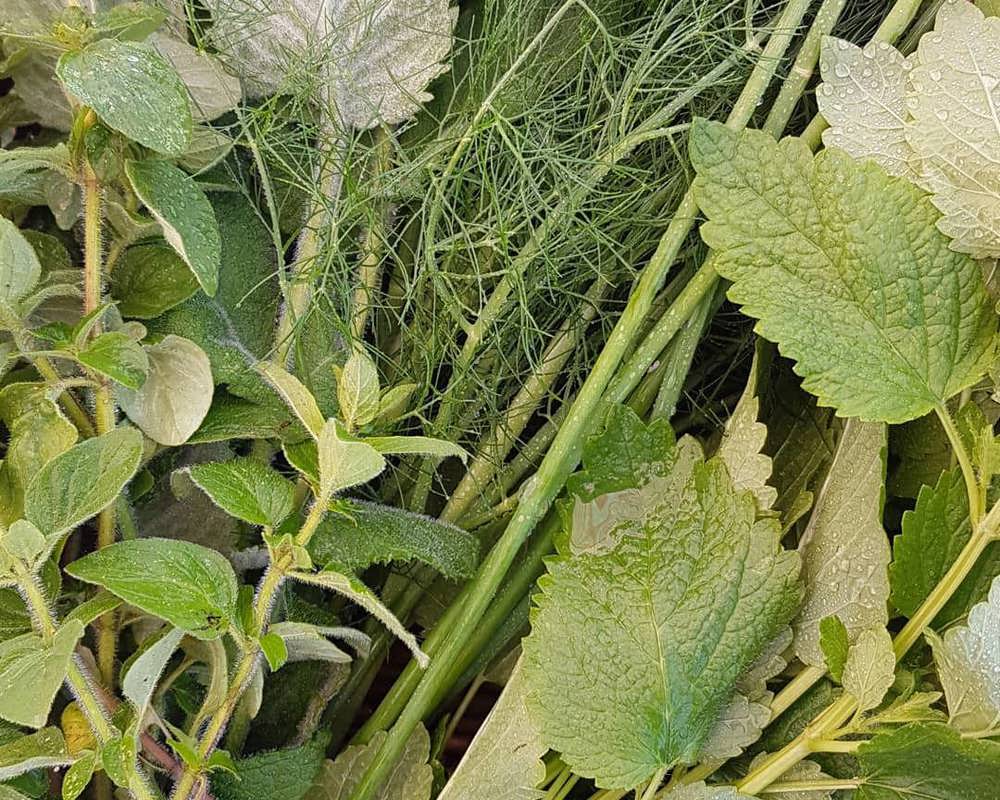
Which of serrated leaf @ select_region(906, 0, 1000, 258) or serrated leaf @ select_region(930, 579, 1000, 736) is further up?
serrated leaf @ select_region(906, 0, 1000, 258)

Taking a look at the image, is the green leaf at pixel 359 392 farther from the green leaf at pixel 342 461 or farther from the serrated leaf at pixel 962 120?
the serrated leaf at pixel 962 120

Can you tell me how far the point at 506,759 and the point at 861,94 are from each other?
0.32 m

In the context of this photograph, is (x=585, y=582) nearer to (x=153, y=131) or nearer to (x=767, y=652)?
(x=767, y=652)

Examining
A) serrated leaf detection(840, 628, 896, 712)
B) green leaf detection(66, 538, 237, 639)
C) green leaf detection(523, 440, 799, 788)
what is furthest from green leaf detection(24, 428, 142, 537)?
serrated leaf detection(840, 628, 896, 712)

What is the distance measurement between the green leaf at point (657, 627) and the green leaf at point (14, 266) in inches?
9.3

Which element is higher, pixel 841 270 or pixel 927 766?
pixel 841 270

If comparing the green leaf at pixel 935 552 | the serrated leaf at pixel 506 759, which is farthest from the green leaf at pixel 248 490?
the green leaf at pixel 935 552

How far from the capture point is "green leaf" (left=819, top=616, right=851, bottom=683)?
0.40 meters

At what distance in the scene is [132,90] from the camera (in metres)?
0.35

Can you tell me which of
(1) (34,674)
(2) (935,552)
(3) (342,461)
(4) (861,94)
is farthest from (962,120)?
(1) (34,674)

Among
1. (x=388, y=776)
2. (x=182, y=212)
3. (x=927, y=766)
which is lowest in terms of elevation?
(x=388, y=776)

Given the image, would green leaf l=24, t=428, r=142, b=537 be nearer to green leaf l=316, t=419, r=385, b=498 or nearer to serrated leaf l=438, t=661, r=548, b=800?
green leaf l=316, t=419, r=385, b=498

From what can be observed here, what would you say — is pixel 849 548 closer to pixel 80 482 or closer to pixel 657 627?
pixel 657 627

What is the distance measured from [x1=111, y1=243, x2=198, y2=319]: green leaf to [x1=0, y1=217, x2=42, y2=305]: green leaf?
2.2 inches
